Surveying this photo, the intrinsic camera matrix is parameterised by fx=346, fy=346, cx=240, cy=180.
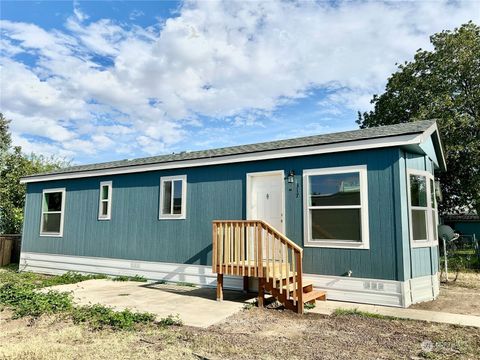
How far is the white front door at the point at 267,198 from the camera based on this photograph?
7.17 meters

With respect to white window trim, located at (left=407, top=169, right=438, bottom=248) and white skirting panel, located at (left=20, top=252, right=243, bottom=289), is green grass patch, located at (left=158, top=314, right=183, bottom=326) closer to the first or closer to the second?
white skirting panel, located at (left=20, top=252, right=243, bottom=289)

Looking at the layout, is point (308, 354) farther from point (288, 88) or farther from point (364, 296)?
point (288, 88)

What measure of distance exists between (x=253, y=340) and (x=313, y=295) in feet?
6.83

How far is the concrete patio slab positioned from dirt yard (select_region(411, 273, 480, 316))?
130 inches

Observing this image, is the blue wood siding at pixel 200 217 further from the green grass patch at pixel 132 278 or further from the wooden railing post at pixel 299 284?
the wooden railing post at pixel 299 284

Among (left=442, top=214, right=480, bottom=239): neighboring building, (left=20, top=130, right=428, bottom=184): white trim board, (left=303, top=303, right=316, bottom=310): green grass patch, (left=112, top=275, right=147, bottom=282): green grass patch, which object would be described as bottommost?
(left=303, top=303, right=316, bottom=310): green grass patch

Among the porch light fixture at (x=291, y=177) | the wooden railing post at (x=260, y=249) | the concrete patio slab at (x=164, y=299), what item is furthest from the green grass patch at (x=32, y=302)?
the porch light fixture at (x=291, y=177)

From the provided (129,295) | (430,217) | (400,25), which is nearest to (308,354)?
(129,295)

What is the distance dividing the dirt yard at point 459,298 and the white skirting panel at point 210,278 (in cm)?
20

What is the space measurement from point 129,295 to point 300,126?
34.3ft

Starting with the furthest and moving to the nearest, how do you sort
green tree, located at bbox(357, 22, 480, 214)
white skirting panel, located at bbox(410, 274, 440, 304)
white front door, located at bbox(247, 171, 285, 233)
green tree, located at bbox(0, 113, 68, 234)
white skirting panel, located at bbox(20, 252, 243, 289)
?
green tree, located at bbox(0, 113, 68, 234) → green tree, located at bbox(357, 22, 480, 214) → white skirting panel, located at bbox(20, 252, 243, 289) → white front door, located at bbox(247, 171, 285, 233) → white skirting panel, located at bbox(410, 274, 440, 304)

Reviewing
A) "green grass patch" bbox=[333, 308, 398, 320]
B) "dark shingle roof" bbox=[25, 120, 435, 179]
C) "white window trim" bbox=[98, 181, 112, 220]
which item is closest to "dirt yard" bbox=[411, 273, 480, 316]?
"green grass patch" bbox=[333, 308, 398, 320]

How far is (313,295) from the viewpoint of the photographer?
5.96m

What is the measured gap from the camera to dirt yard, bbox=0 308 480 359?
371cm
